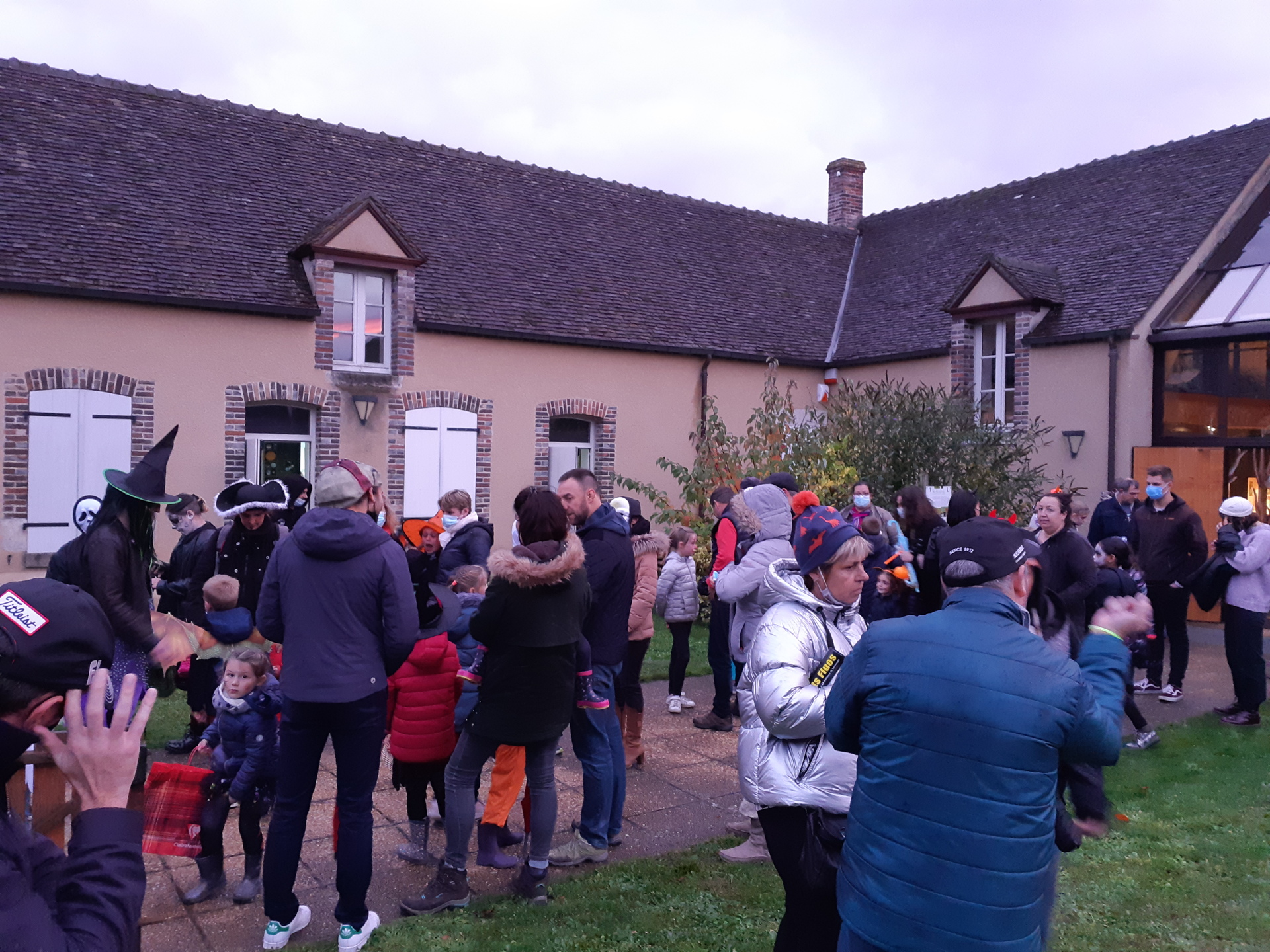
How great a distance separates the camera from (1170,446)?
43.7 feet

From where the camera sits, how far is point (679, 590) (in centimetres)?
757

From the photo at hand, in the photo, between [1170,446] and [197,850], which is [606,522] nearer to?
[197,850]

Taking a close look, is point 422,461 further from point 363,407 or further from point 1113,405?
point 1113,405

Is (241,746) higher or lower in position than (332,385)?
lower

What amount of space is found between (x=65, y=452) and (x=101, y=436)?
1.36 feet

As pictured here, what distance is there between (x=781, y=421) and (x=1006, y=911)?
37.6 ft

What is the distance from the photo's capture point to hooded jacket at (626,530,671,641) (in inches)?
250

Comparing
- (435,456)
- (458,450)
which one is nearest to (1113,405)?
(458,450)

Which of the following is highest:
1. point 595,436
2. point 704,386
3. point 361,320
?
point 361,320

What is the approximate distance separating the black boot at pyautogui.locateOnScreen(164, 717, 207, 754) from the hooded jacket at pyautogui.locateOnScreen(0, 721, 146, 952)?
540 centimetres

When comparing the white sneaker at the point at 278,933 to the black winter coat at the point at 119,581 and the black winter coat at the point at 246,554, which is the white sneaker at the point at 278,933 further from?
the black winter coat at the point at 246,554

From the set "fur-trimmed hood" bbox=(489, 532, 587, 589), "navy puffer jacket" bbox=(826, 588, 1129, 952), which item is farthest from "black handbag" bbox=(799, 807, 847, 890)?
"fur-trimmed hood" bbox=(489, 532, 587, 589)

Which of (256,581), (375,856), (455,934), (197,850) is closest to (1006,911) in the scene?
(455,934)

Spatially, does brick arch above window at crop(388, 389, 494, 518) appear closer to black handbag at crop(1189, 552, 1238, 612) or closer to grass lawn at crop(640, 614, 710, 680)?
grass lawn at crop(640, 614, 710, 680)
